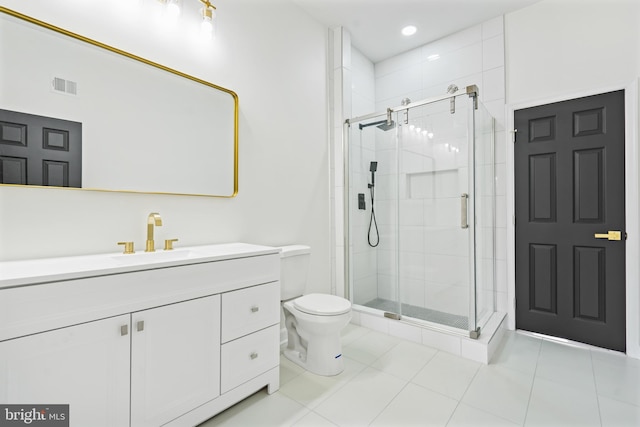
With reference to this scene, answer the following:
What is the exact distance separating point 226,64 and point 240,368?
1894mm

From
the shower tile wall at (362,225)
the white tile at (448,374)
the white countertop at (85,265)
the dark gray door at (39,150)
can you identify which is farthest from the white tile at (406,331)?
the dark gray door at (39,150)

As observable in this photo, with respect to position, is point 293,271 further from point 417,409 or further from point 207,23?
point 207,23

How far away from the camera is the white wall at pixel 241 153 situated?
1354mm

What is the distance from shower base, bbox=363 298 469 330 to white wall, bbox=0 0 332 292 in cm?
53

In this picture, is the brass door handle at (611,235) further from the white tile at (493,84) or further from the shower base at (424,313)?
the white tile at (493,84)

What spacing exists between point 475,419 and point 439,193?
1602 millimetres

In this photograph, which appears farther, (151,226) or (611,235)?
(611,235)

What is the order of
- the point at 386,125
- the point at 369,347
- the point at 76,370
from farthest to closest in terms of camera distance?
the point at 386,125, the point at 369,347, the point at 76,370

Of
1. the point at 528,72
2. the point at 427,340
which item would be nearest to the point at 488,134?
the point at 528,72

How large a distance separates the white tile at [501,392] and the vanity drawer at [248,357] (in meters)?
A: 1.11

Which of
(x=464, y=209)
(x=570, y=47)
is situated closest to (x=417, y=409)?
(x=464, y=209)

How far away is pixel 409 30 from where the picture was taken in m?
2.95

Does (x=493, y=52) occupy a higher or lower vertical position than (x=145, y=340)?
higher

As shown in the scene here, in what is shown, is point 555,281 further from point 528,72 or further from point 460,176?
point 528,72
